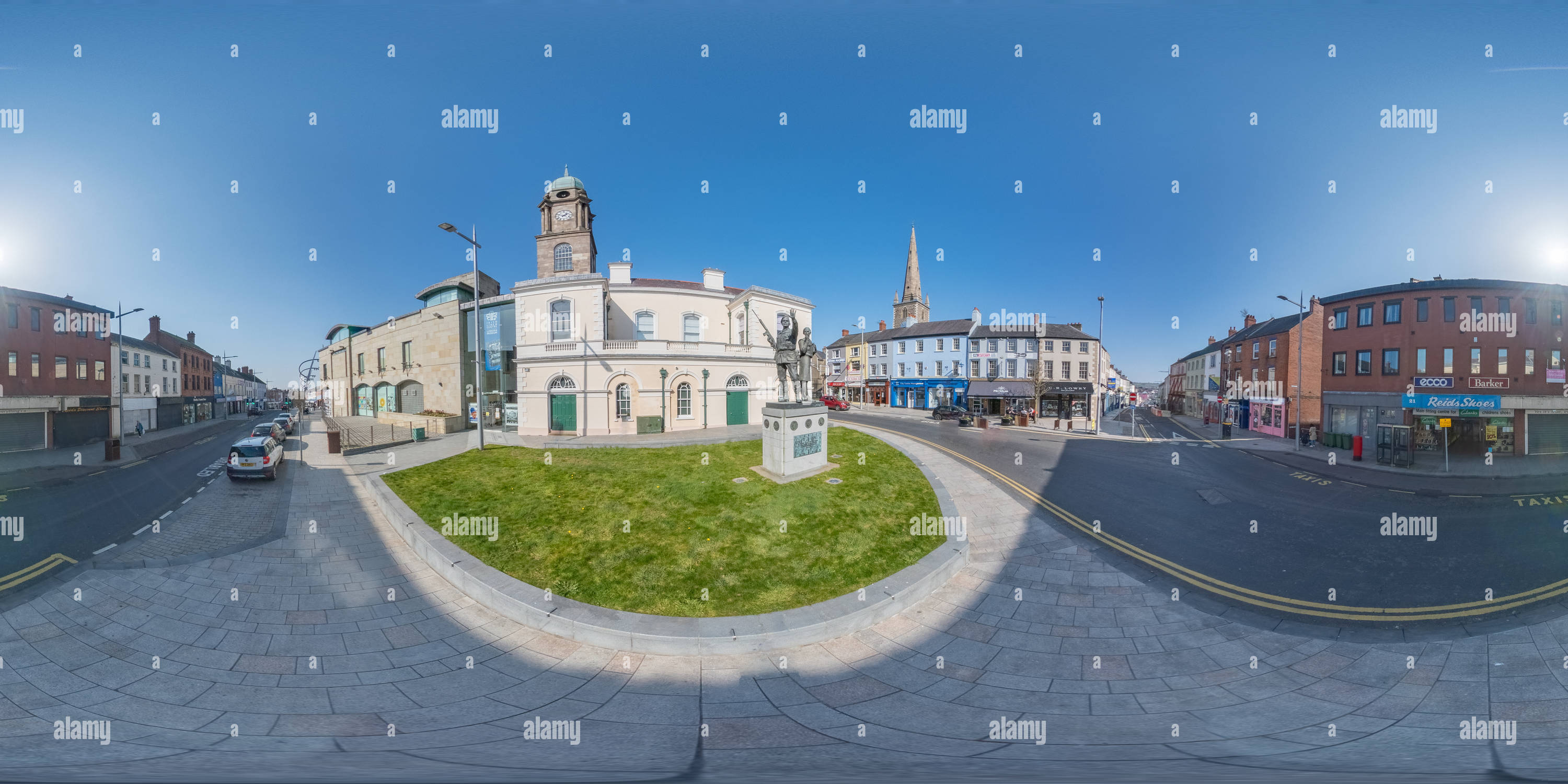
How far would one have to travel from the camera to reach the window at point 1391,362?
974 inches

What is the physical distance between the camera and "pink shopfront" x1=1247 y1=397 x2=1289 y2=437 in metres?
31.7

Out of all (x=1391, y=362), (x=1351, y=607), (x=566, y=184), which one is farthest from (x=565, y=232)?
(x=1391, y=362)

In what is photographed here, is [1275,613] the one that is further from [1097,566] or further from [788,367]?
[788,367]

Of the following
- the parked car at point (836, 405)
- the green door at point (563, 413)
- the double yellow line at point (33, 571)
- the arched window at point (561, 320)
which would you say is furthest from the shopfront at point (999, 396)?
the double yellow line at point (33, 571)

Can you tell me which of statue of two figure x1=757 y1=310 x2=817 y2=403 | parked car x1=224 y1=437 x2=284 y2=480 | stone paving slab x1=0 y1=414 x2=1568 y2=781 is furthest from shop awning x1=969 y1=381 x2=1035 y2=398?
parked car x1=224 y1=437 x2=284 y2=480

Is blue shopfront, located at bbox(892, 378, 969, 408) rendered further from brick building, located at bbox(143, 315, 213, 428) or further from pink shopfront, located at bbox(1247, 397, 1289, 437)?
brick building, located at bbox(143, 315, 213, 428)

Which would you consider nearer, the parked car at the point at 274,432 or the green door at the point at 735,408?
the parked car at the point at 274,432

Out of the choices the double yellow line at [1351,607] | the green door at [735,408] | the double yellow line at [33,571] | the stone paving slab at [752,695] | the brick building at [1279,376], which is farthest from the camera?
the brick building at [1279,376]

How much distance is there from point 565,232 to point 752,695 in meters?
32.1

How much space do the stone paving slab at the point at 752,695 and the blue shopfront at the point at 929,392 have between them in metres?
40.2

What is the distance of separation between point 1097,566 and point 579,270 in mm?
30732

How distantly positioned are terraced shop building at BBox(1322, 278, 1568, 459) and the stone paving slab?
28.7 metres

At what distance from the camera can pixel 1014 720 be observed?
4652 mm

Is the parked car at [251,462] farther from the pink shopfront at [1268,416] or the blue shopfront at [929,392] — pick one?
the pink shopfront at [1268,416]
